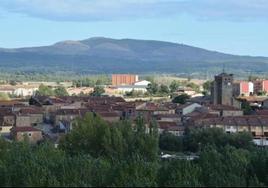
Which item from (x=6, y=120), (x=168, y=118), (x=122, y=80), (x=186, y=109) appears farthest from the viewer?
(x=122, y=80)

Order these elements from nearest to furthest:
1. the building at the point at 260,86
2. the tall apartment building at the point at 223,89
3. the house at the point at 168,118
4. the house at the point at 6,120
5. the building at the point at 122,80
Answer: the house at the point at 6,120 → the house at the point at 168,118 → the tall apartment building at the point at 223,89 → the building at the point at 260,86 → the building at the point at 122,80

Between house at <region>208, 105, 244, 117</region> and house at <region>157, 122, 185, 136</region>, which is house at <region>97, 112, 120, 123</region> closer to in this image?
house at <region>157, 122, 185, 136</region>

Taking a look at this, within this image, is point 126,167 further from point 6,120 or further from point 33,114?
point 33,114

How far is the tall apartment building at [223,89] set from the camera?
46156 mm

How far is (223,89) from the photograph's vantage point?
153 ft

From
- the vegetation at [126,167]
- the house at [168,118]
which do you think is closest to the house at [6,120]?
the house at [168,118]

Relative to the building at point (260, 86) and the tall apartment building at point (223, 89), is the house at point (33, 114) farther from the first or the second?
the building at point (260, 86)

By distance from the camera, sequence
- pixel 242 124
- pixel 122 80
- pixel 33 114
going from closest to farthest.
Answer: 1. pixel 242 124
2. pixel 33 114
3. pixel 122 80

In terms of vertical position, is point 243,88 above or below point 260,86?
above

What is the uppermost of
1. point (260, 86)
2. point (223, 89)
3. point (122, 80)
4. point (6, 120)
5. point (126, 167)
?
point (126, 167)

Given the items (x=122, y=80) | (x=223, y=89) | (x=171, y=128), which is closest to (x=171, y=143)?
(x=171, y=128)

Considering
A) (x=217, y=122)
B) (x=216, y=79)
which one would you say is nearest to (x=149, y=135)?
(x=217, y=122)

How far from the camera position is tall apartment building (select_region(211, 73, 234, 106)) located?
46156 mm

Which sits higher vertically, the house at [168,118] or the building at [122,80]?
the house at [168,118]
